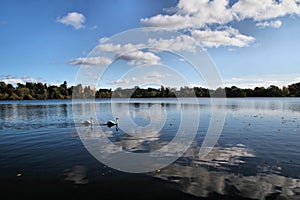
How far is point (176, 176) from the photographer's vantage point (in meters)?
11.6

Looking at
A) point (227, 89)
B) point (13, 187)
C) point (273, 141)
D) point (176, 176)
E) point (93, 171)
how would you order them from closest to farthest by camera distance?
point (13, 187) → point (176, 176) → point (93, 171) → point (273, 141) → point (227, 89)

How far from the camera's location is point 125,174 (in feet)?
39.7

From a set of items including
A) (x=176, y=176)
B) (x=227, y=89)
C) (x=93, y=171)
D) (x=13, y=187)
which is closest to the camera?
(x=13, y=187)

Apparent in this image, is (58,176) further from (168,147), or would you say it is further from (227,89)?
(227,89)

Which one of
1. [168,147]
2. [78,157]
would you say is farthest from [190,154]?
[78,157]

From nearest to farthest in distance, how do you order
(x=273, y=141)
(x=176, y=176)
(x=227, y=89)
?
(x=176, y=176)
(x=273, y=141)
(x=227, y=89)

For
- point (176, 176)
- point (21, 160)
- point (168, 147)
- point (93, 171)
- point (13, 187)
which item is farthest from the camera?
point (168, 147)

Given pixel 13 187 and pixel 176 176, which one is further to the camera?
pixel 176 176

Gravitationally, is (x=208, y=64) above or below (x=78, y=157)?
above

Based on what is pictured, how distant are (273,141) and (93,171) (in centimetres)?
1568

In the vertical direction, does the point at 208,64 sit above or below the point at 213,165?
above

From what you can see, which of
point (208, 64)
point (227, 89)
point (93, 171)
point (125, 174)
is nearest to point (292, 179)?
point (125, 174)

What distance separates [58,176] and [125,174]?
3553 mm

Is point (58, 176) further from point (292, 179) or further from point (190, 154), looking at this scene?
point (292, 179)
